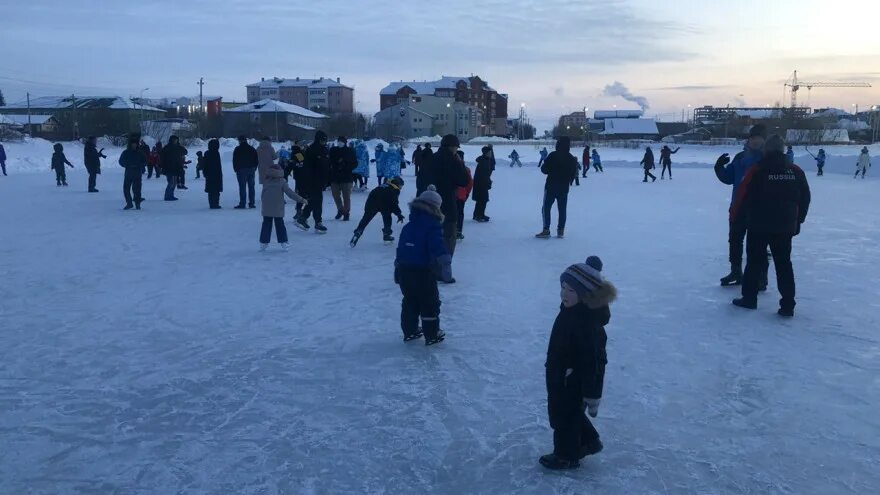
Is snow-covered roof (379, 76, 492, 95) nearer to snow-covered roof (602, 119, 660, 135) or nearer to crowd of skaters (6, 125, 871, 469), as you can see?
snow-covered roof (602, 119, 660, 135)

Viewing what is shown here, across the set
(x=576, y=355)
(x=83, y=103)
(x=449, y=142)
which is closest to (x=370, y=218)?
(x=449, y=142)

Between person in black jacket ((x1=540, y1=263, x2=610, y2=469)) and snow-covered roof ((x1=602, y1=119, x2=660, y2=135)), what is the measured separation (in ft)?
330

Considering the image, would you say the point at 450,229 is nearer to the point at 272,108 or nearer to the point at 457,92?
the point at 272,108

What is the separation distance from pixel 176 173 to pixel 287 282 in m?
10.2

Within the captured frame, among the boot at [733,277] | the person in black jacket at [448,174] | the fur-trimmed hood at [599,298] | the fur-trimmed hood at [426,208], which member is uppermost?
the person in black jacket at [448,174]

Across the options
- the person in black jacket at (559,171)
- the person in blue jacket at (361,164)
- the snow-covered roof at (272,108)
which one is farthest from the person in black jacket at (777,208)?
the snow-covered roof at (272,108)

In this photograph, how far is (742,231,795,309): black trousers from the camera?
606 cm

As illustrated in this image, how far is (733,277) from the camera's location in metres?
7.32

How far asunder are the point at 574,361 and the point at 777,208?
375 centimetres

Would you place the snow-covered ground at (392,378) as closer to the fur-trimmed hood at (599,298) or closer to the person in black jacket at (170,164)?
the fur-trimmed hood at (599,298)

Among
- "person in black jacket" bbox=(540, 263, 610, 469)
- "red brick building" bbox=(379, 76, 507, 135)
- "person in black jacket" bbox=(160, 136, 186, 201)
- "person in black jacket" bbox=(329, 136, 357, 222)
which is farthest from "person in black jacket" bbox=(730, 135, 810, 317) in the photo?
"red brick building" bbox=(379, 76, 507, 135)

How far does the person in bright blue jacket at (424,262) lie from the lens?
5.11 meters

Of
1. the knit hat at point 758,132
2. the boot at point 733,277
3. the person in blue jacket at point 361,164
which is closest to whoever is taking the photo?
the knit hat at point 758,132

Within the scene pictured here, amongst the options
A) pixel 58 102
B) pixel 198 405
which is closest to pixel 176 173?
pixel 198 405
